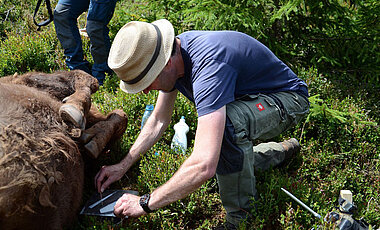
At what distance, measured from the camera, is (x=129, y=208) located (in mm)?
2832

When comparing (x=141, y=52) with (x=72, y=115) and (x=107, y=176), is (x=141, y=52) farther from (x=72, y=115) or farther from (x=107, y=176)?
(x=107, y=176)

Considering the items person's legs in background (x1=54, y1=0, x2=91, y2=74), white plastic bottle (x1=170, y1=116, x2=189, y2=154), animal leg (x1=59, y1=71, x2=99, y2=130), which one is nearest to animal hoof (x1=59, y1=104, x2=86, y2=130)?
animal leg (x1=59, y1=71, x2=99, y2=130)

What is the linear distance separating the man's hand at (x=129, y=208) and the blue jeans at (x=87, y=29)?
10.9 feet

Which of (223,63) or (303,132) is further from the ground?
(223,63)

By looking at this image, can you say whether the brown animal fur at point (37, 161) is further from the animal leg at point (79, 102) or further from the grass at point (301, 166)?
the grass at point (301, 166)

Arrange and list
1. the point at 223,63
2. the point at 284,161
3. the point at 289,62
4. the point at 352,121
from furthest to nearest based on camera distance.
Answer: the point at 289,62
the point at 352,121
the point at 284,161
the point at 223,63

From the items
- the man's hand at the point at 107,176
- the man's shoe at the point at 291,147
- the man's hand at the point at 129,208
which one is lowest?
the man's hand at the point at 107,176

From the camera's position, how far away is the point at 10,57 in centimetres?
612

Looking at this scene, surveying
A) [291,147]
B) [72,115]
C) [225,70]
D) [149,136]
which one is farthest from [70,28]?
[291,147]

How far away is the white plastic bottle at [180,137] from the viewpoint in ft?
13.2

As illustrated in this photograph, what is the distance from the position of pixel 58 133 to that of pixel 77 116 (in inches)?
10.6

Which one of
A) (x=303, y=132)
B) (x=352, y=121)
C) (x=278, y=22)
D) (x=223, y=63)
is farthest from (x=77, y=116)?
(x=278, y=22)

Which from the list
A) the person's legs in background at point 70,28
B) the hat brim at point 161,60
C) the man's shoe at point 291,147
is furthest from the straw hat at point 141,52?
the person's legs in background at point 70,28

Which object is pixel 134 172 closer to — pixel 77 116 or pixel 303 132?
pixel 77 116
